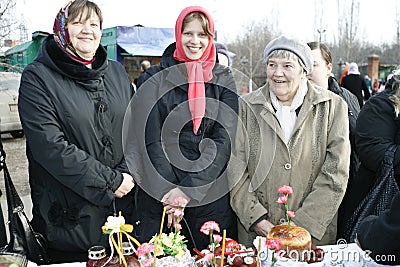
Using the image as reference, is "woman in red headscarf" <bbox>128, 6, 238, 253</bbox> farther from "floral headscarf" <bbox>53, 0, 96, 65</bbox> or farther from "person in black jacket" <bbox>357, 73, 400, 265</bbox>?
"person in black jacket" <bbox>357, 73, 400, 265</bbox>

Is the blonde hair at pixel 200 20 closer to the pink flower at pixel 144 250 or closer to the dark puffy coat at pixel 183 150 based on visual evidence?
the dark puffy coat at pixel 183 150

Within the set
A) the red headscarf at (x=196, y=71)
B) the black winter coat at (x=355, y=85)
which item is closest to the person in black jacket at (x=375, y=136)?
the red headscarf at (x=196, y=71)

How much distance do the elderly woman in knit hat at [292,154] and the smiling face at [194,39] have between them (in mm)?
393

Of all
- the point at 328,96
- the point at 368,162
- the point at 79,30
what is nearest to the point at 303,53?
the point at 328,96

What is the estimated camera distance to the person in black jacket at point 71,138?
2.11 m

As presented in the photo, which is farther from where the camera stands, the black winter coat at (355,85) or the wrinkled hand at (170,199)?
the black winter coat at (355,85)

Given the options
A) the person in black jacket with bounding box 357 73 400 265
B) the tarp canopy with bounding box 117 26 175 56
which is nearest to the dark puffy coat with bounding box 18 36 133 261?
the person in black jacket with bounding box 357 73 400 265

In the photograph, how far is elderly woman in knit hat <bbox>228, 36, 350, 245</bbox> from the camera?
7.52 feet

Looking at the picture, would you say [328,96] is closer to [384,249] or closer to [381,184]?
[381,184]

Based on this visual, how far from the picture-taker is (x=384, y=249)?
1.51 metres

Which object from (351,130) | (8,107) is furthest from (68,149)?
(8,107)

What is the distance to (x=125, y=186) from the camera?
2.24 metres

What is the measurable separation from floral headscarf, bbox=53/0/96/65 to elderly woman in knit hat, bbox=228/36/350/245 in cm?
100

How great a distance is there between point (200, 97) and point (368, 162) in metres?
1.01
